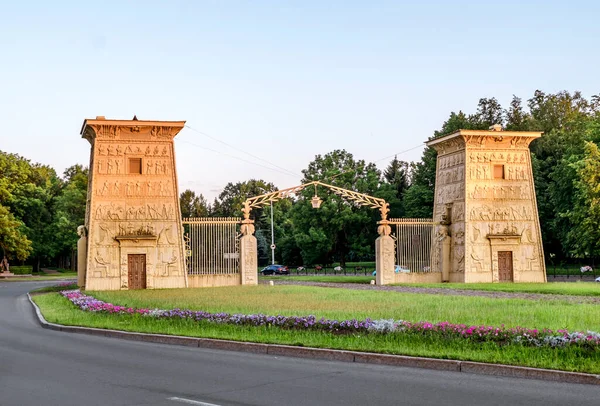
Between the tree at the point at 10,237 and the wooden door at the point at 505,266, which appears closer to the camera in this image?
the wooden door at the point at 505,266

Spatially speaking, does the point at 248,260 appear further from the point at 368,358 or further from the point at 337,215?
the point at 337,215

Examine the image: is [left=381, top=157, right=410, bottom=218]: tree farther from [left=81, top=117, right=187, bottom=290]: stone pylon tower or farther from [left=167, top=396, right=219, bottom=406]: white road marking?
[left=167, top=396, right=219, bottom=406]: white road marking

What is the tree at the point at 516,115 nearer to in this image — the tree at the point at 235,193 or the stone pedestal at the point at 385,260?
the stone pedestal at the point at 385,260

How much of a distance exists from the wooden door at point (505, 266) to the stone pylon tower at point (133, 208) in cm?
1697

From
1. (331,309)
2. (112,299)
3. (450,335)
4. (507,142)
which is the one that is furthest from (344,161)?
(450,335)

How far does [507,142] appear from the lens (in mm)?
40188

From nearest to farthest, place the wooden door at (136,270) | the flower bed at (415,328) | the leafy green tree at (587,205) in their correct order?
the flower bed at (415,328) < the wooden door at (136,270) < the leafy green tree at (587,205)

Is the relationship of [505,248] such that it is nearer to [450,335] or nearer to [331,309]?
[331,309]

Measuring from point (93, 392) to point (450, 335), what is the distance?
6841mm

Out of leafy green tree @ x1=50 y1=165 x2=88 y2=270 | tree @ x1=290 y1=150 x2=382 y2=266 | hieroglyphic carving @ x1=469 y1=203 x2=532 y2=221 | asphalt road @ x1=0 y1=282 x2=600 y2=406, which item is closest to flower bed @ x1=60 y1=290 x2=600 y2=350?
asphalt road @ x1=0 y1=282 x2=600 y2=406

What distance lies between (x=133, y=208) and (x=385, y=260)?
44.4 feet

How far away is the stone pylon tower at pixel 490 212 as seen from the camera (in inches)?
1537

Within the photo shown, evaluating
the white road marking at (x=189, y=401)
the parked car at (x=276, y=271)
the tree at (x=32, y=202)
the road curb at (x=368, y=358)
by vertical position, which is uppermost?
the tree at (x=32, y=202)

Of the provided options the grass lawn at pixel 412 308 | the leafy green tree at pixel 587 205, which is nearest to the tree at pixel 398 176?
the leafy green tree at pixel 587 205
